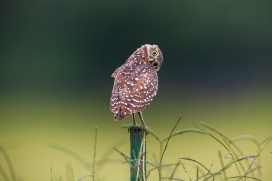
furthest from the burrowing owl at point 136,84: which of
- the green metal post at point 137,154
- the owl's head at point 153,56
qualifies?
the green metal post at point 137,154

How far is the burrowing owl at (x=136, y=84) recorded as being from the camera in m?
4.04

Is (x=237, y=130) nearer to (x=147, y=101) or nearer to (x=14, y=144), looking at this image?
(x=147, y=101)

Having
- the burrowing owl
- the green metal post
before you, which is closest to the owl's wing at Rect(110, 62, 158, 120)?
the burrowing owl

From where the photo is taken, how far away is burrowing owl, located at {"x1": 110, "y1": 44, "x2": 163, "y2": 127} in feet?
13.3

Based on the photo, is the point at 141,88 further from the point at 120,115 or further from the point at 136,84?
the point at 120,115

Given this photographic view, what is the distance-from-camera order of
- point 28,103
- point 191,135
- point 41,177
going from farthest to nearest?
point 28,103
point 191,135
point 41,177

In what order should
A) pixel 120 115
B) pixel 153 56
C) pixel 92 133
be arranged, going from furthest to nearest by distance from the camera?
pixel 92 133
pixel 153 56
pixel 120 115

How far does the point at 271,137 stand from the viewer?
8.61 ft

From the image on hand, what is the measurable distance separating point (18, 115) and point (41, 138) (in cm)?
338

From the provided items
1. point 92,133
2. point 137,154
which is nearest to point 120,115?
point 137,154

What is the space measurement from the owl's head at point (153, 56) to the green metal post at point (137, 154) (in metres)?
1.71

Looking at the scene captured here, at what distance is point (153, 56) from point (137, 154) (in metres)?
1.86

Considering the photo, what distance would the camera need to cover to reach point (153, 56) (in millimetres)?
4855

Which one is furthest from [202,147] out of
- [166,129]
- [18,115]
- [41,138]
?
[18,115]
